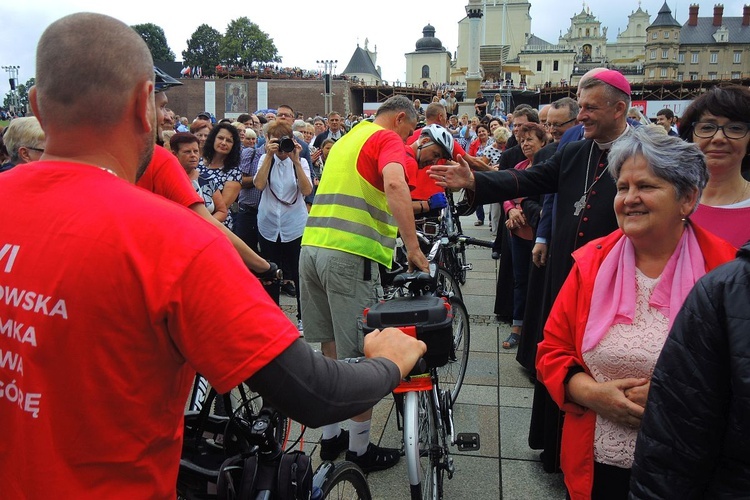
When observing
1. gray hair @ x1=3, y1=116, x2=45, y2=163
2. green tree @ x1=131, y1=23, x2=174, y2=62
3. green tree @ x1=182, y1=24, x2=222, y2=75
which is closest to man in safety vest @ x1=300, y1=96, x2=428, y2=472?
gray hair @ x1=3, y1=116, x2=45, y2=163

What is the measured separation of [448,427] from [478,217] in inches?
414

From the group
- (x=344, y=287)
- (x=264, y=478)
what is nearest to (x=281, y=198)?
(x=344, y=287)

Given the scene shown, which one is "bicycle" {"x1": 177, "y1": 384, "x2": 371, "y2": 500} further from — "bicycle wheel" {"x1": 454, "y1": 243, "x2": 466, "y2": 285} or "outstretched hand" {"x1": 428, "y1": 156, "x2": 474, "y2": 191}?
"bicycle wheel" {"x1": 454, "y1": 243, "x2": 466, "y2": 285}

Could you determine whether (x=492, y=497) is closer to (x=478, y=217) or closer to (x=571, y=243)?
(x=571, y=243)

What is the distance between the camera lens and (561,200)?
3.56m

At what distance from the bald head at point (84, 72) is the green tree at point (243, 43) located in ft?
274

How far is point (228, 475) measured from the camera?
184 cm

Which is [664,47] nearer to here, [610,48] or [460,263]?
[610,48]

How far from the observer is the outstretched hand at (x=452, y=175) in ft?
11.1

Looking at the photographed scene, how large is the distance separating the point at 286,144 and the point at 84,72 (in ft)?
15.2

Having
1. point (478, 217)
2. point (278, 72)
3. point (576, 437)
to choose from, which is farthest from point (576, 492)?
point (278, 72)

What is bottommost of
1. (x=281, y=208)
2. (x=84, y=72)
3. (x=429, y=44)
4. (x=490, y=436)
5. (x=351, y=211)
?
(x=490, y=436)

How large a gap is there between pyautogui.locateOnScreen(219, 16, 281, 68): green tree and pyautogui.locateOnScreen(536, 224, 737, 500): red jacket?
8304cm

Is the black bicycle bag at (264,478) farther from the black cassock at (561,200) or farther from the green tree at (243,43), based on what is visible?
the green tree at (243,43)
